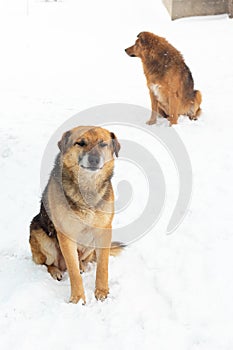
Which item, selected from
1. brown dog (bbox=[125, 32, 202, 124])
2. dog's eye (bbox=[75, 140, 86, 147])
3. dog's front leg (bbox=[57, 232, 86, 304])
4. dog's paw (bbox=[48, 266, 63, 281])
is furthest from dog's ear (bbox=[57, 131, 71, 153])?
brown dog (bbox=[125, 32, 202, 124])

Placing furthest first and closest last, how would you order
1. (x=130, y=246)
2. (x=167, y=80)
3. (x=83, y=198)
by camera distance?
(x=167, y=80), (x=130, y=246), (x=83, y=198)

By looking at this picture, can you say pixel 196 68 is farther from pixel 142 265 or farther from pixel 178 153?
pixel 142 265

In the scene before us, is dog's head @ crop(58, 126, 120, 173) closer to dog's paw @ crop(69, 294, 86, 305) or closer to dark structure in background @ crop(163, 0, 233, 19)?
dog's paw @ crop(69, 294, 86, 305)

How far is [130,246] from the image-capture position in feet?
15.3

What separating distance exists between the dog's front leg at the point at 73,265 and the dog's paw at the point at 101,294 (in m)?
0.12

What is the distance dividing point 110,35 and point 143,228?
1025 centimetres

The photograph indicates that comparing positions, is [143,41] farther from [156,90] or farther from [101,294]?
[101,294]

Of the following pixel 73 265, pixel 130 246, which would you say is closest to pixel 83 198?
pixel 73 265

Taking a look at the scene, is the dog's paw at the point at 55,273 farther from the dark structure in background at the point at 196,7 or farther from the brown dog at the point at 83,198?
the dark structure in background at the point at 196,7

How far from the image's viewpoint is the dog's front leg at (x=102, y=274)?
3844mm

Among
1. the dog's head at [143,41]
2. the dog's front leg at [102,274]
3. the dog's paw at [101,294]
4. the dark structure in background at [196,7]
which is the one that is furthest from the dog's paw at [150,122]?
the dark structure in background at [196,7]

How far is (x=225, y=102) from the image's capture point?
8.72m

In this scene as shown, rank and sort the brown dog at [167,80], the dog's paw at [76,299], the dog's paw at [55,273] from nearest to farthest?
the dog's paw at [76,299] < the dog's paw at [55,273] < the brown dog at [167,80]

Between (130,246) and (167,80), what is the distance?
393 centimetres
